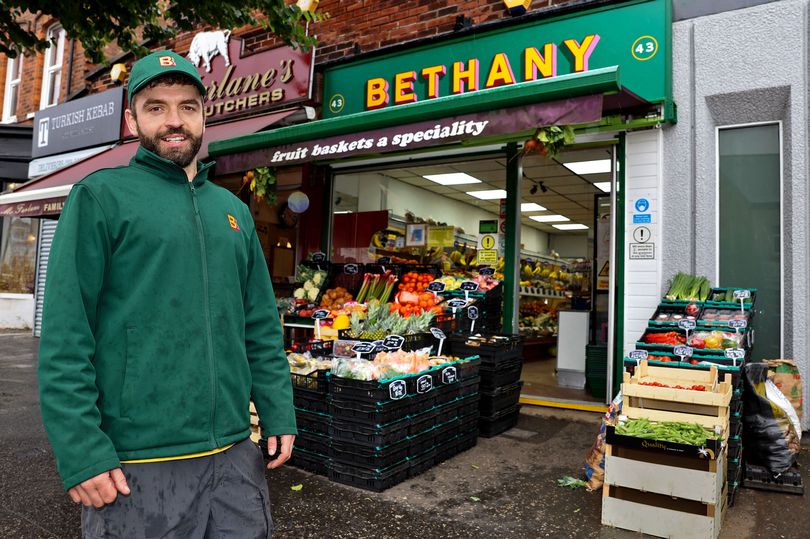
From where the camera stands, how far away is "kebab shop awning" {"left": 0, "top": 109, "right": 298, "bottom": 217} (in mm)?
8405

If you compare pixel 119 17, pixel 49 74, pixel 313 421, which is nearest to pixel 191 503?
pixel 313 421

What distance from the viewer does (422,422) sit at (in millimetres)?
4418

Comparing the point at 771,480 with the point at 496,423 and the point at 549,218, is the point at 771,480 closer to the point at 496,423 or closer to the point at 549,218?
the point at 496,423

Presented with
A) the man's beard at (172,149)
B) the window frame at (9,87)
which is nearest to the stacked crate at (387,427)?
the man's beard at (172,149)

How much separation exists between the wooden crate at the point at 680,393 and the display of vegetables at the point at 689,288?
4.84ft

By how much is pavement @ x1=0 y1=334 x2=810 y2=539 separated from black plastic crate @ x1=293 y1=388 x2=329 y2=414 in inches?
19.4

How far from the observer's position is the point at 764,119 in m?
5.91

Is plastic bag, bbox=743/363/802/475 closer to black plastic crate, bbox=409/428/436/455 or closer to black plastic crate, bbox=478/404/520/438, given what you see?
black plastic crate, bbox=478/404/520/438

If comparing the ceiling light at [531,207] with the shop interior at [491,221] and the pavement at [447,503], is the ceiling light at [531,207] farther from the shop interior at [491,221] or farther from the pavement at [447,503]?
the pavement at [447,503]

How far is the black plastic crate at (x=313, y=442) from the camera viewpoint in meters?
4.34

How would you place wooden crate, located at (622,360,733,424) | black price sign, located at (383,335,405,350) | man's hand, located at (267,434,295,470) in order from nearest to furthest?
man's hand, located at (267,434,295,470)
wooden crate, located at (622,360,733,424)
black price sign, located at (383,335,405,350)

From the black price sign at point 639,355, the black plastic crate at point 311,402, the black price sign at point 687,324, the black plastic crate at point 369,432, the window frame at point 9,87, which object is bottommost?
the black plastic crate at point 369,432

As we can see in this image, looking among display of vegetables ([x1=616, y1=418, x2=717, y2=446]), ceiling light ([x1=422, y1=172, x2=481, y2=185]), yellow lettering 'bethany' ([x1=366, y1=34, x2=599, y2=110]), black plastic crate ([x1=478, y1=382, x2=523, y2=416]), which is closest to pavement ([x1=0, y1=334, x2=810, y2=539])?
black plastic crate ([x1=478, y1=382, x2=523, y2=416])

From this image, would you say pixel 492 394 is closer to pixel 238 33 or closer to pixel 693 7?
pixel 693 7
